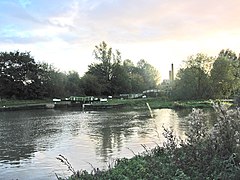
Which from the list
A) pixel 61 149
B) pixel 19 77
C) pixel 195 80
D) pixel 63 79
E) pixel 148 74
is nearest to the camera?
pixel 61 149

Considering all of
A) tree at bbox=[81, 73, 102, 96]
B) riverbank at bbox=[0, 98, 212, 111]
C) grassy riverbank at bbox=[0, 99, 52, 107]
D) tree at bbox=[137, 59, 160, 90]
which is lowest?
riverbank at bbox=[0, 98, 212, 111]

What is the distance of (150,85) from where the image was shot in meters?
70.4

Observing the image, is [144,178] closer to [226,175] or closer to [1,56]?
[226,175]

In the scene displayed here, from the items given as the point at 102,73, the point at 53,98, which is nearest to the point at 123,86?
the point at 102,73

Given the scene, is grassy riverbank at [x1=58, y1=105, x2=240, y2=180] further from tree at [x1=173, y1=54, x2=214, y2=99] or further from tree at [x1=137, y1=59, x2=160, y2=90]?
tree at [x1=137, y1=59, x2=160, y2=90]

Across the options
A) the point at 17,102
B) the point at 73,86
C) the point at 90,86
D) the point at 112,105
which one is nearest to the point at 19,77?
the point at 17,102

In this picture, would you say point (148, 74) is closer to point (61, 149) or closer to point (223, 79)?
point (223, 79)

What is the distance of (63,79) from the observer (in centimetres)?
5884

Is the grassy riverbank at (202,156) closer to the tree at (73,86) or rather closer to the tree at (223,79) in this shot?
the tree at (223,79)

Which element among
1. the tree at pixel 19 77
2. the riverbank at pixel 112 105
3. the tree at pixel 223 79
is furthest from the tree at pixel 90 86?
the tree at pixel 223 79

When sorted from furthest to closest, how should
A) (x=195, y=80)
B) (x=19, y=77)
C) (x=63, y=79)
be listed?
(x=63, y=79)
(x=19, y=77)
(x=195, y=80)

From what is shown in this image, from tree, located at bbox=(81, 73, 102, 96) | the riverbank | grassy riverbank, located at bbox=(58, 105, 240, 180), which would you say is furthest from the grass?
grassy riverbank, located at bbox=(58, 105, 240, 180)

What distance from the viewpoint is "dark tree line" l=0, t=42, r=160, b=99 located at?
54.7 m

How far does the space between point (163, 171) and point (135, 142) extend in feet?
30.5
